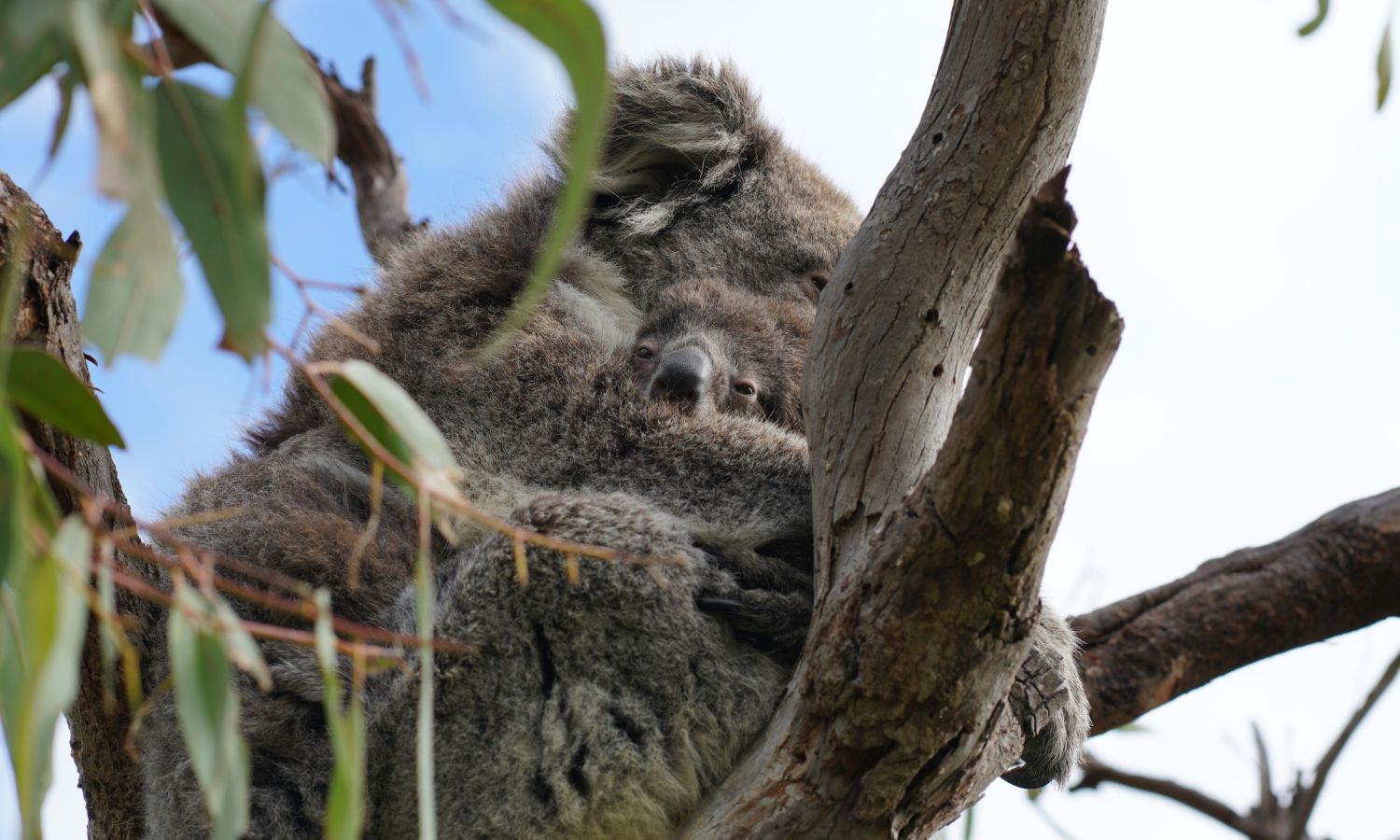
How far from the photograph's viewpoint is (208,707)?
134cm

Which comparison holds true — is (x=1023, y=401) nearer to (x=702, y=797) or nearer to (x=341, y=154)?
(x=702, y=797)

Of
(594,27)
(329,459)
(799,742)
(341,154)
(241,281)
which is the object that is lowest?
(799,742)

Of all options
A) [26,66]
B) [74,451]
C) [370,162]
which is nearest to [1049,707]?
[74,451]

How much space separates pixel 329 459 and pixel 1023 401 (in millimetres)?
1704

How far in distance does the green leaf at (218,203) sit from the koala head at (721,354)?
51.8 inches

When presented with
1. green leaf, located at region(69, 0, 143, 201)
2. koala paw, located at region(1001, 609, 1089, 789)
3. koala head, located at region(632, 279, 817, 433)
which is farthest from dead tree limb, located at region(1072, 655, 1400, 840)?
green leaf, located at region(69, 0, 143, 201)

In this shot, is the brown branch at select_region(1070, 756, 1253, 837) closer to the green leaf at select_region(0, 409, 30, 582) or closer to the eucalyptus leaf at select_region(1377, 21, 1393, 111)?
the eucalyptus leaf at select_region(1377, 21, 1393, 111)

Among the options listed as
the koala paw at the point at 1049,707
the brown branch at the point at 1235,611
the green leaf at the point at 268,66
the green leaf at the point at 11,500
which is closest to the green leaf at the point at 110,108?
the green leaf at the point at 268,66

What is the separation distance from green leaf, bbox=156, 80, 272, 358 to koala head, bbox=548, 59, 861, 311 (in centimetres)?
191

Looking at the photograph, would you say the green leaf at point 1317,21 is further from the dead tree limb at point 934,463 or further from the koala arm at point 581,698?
the koala arm at point 581,698

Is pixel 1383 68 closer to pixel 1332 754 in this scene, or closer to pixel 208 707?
pixel 208 707

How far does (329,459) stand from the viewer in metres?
2.85

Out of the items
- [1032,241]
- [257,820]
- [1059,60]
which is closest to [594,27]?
[1032,241]

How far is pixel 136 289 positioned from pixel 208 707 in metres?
0.43
